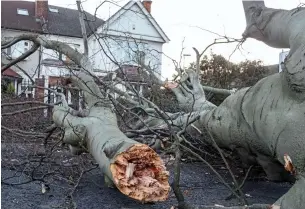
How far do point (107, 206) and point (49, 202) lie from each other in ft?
1.73

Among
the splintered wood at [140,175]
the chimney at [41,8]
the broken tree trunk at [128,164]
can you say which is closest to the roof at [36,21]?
the chimney at [41,8]

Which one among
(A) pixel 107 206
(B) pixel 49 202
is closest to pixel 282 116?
(A) pixel 107 206

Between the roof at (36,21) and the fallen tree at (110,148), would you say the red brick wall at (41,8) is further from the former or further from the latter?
the fallen tree at (110,148)

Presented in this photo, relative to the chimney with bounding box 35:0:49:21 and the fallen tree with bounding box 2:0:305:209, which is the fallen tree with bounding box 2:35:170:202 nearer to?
the fallen tree with bounding box 2:0:305:209

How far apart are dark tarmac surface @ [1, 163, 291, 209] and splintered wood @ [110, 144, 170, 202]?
0.37 m

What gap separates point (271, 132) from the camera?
2.86 m

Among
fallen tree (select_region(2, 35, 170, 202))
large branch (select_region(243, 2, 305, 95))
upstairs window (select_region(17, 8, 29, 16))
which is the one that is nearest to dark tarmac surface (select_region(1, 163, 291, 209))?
fallen tree (select_region(2, 35, 170, 202))

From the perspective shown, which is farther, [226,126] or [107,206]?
[226,126]

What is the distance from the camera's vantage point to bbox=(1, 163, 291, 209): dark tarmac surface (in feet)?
11.4

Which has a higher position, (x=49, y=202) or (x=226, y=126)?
(x=226, y=126)

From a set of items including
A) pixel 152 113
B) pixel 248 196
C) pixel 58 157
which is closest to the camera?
pixel 248 196

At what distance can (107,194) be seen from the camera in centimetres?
371

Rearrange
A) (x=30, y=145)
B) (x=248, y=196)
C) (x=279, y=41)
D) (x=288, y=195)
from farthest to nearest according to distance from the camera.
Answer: (x=30, y=145)
(x=248, y=196)
(x=279, y=41)
(x=288, y=195)

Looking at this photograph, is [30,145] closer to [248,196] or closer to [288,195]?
[248,196]
